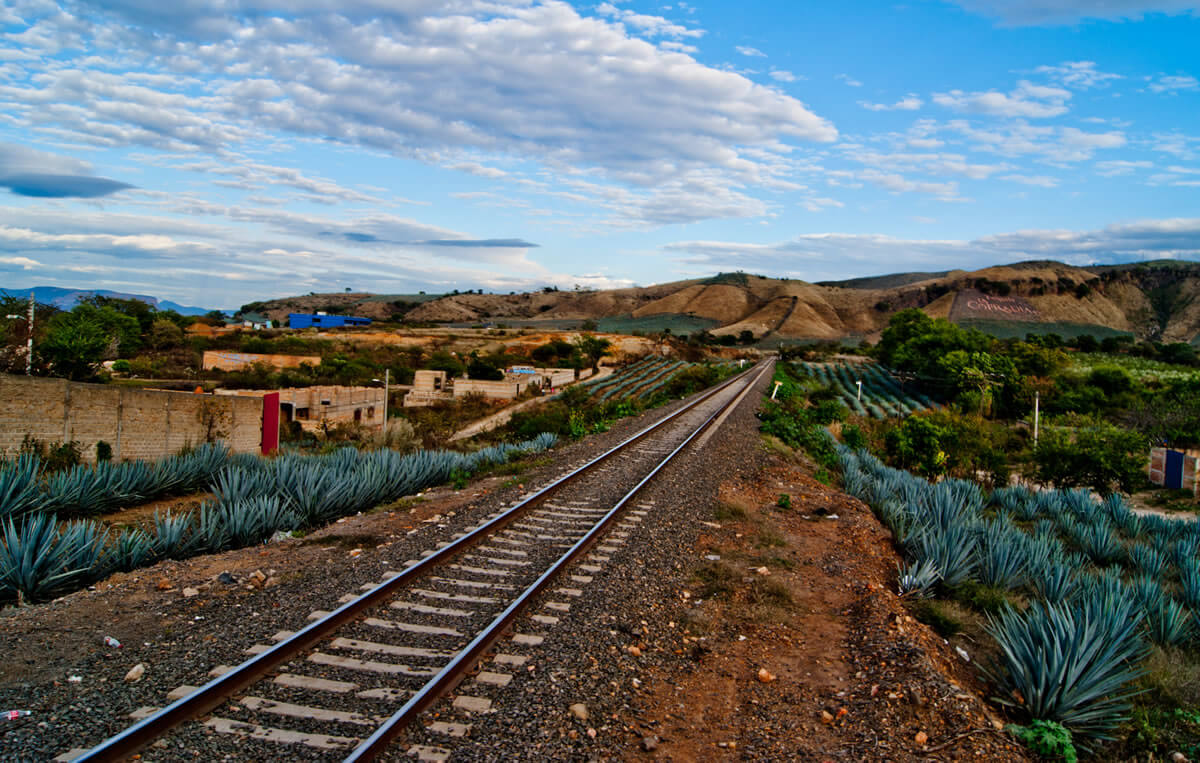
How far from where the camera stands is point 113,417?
1447 cm

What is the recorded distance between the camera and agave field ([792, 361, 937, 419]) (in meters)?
49.6

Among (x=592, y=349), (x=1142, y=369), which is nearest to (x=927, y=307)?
(x=1142, y=369)

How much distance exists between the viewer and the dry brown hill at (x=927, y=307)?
15812cm

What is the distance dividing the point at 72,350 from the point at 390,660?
26.9 m

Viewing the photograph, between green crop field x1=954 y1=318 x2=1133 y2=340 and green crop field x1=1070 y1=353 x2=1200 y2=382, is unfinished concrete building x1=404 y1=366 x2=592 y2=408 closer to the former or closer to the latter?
green crop field x1=1070 y1=353 x2=1200 y2=382

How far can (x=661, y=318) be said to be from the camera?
A: 163 meters

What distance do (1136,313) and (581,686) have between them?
219 meters

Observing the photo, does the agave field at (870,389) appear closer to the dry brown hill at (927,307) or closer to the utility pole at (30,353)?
the utility pole at (30,353)

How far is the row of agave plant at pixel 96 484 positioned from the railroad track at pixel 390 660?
540cm

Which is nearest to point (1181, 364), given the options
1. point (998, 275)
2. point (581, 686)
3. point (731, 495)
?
point (998, 275)

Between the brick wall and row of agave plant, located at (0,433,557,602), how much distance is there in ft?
10.8

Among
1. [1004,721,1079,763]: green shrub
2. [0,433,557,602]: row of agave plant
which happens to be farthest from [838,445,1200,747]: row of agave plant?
[0,433,557,602]: row of agave plant

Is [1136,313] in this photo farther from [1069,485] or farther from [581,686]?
[581,686]

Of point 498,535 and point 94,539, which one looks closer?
point 94,539
